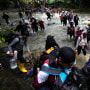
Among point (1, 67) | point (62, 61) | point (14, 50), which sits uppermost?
point (62, 61)

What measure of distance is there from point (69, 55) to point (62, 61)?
0.13 metres

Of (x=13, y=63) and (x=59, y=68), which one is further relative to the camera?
(x=13, y=63)

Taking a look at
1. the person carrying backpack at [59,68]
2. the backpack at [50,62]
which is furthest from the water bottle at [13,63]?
the person carrying backpack at [59,68]

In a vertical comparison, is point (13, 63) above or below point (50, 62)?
below

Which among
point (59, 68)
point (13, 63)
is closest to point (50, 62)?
point (59, 68)

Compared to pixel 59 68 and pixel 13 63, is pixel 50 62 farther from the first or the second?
pixel 13 63

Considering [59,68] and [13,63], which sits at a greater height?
[59,68]

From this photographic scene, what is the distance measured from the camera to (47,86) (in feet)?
5.35

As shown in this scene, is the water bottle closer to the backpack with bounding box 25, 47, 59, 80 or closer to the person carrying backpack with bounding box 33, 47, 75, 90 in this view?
the backpack with bounding box 25, 47, 59, 80

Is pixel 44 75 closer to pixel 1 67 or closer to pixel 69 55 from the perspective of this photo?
pixel 69 55

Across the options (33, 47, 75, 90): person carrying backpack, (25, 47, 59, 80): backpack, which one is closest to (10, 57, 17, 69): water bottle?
(25, 47, 59, 80): backpack

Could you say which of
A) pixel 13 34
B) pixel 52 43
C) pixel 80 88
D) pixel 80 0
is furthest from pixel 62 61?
pixel 80 0

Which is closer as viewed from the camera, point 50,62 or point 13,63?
point 50,62

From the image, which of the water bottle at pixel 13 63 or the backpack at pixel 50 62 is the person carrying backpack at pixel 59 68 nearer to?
the backpack at pixel 50 62
